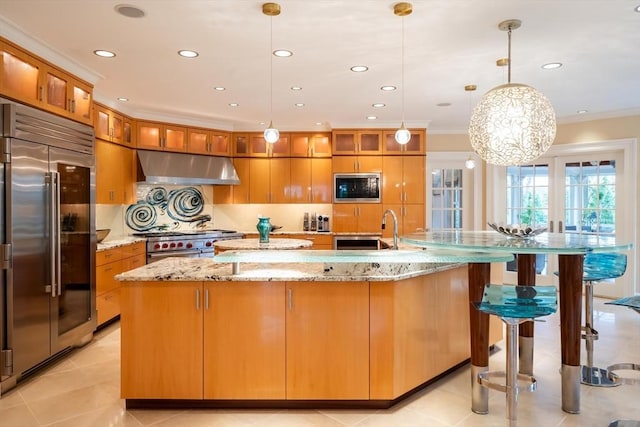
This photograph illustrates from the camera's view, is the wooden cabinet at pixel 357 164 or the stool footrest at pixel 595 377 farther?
the wooden cabinet at pixel 357 164

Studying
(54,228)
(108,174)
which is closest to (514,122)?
(54,228)

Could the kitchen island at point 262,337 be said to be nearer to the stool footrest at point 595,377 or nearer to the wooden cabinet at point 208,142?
the stool footrest at point 595,377

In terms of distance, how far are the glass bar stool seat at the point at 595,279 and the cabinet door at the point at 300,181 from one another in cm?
411

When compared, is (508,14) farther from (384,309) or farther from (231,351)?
(231,351)

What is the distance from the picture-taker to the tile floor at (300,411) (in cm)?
254

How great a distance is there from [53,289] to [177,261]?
106 centimetres

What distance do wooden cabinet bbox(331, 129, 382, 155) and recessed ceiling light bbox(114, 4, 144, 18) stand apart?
386 centimetres

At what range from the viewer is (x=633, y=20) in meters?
2.90

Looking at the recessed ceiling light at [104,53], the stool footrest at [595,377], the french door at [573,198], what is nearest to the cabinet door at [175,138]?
the recessed ceiling light at [104,53]

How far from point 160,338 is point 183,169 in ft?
12.6

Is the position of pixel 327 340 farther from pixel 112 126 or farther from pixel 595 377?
pixel 112 126

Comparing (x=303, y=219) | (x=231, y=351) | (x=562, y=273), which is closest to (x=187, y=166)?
(x=303, y=219)

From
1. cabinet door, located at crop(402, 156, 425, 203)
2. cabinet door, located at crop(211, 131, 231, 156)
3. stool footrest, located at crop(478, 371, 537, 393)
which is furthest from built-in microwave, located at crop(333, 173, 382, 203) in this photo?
stool footrest, located at crop(478, 371, 537, 393)

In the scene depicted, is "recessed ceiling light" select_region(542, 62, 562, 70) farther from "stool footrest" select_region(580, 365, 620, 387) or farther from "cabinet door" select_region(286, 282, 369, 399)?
"cabinet door" select_region(286, 282, 369, 399)
